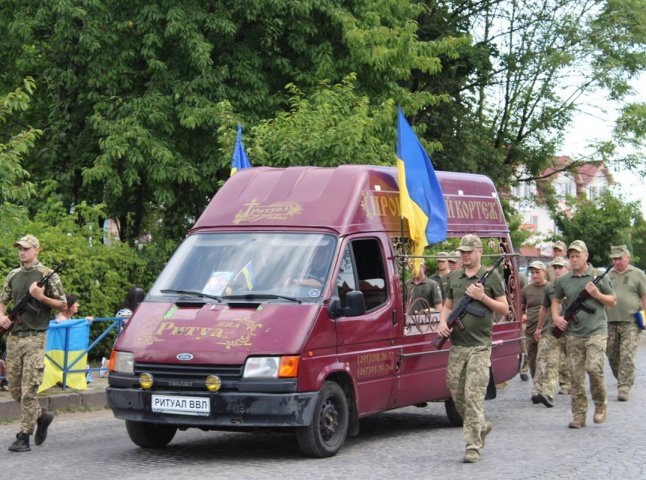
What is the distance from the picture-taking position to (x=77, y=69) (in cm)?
2447

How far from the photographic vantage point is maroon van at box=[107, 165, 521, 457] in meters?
9.88

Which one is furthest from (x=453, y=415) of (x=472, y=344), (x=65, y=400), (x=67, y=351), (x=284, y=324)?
(x=67, y=351)

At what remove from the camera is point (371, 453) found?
1076cm

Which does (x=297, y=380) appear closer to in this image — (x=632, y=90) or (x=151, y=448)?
(x=151, y=448)

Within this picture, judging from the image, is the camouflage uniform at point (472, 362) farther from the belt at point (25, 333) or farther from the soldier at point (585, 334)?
the belt at point (25, 333)

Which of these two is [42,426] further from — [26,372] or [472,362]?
[472,362]

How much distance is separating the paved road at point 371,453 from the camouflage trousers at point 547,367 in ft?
4.32

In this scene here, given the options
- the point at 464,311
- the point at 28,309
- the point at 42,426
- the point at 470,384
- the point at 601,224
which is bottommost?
the point at 42,426

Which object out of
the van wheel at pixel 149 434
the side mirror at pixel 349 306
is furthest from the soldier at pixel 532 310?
the van wheel at pixel 149 434

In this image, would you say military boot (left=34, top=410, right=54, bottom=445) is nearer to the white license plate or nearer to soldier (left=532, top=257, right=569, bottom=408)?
the white license plate

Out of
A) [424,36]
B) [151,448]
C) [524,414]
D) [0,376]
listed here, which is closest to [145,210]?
[424,36]

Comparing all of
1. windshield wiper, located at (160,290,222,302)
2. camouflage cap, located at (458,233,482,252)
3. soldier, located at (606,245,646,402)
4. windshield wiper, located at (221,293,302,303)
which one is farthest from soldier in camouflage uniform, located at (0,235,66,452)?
soldier, located at (606,245,646,402)

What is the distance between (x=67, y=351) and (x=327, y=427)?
5.86m

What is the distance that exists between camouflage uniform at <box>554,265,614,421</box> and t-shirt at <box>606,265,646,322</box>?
3.12 m
